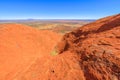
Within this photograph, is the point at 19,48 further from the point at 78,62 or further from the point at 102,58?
the point at 102,58

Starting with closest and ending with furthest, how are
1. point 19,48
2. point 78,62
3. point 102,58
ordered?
point 102,58 → point 78,62 → point 19,48

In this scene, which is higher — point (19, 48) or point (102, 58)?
point (102, 58)

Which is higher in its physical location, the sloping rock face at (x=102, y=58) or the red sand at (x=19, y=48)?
the sloping rock face at (x=102, y=58)

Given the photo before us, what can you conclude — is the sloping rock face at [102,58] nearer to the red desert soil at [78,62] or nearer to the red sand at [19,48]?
the red desert soil at [78,62]

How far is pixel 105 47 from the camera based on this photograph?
32.2 ft

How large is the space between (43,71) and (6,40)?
975cm

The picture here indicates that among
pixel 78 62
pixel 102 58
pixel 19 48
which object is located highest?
pixel 102 58

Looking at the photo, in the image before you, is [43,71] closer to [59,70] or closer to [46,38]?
[59,70]

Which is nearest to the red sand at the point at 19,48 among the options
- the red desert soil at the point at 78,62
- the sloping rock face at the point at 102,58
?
the red desert soil at the point at 78,62

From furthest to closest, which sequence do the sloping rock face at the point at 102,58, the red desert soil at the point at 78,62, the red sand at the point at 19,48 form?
the red sand at the point at 19,48 < the red desert soil at the point at 78,62 < the sloping rock face at the point at 102,58

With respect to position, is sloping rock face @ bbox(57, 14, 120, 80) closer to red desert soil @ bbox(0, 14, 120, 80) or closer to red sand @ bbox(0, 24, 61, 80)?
red desert soil @ bbox(0, 14, 120, 80)

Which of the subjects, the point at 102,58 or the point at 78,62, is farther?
the point at 78,62

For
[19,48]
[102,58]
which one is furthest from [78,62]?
[19,48]

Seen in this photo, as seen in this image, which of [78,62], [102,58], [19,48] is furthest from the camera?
[19,48]
